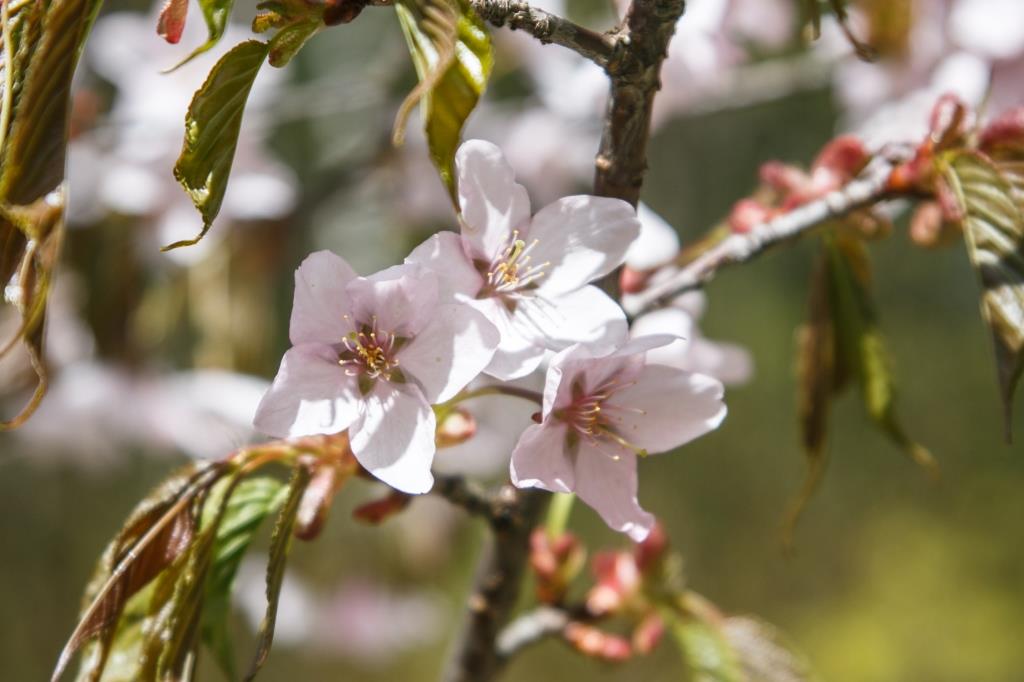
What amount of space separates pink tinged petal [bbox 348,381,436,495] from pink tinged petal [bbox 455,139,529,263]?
63 millimetres

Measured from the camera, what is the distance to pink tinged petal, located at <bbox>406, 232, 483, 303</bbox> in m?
0.37

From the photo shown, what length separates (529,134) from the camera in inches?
43.7

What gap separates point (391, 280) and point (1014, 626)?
2.78 m

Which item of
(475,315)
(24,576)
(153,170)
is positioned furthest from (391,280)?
(24,576)

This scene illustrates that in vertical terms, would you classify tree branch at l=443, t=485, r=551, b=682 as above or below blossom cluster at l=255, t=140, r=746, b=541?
below

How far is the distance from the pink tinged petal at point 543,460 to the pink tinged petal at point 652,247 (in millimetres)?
157

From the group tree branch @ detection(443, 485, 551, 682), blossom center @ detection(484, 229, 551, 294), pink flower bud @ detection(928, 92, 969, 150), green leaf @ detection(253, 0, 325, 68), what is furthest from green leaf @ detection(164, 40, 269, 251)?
pink flower bud @ detection(928, 92, 969, 150)

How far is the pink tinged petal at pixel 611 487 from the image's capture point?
0.40 m

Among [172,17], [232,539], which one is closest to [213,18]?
[172,17]

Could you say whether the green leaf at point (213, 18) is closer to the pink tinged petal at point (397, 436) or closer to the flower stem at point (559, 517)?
the pink tinged petal at point (397, 436)

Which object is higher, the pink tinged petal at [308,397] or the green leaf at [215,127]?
the green leaf at [215,127]

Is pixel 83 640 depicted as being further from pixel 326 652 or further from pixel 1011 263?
pixel 326 652

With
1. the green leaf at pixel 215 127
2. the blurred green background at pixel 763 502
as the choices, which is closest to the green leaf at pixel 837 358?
the green leaf at pixel 215 127

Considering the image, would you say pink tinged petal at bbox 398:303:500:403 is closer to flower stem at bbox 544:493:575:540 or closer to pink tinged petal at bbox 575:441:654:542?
pink tinged petal at bbox 575:441:654:542
